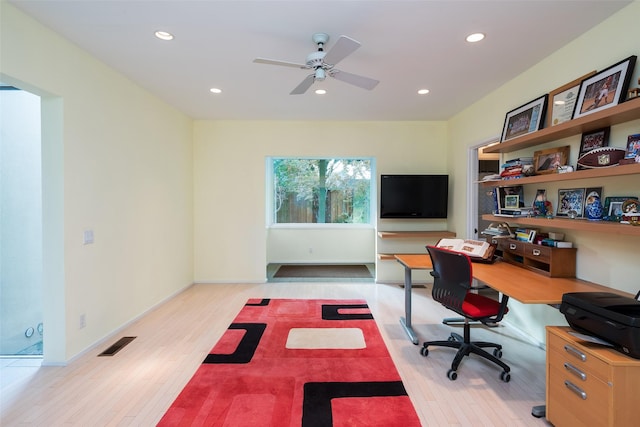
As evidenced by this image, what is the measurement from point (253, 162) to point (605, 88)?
13.4 feet

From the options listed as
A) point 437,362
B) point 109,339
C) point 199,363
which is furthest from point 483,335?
point 109,339

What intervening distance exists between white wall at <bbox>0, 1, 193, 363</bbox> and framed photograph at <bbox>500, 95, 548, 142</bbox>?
4.06 metres

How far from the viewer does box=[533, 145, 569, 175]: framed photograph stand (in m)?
2.33

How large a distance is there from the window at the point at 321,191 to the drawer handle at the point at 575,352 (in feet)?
15.5

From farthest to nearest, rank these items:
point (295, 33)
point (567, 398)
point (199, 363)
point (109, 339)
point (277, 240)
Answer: point (277, 240)
point (109, 339)
point (199, 363)
point (295, 33)
point (567, 398)

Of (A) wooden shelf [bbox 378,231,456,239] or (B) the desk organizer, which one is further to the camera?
(A) wooden shelf [bbox 378,231,456,239]

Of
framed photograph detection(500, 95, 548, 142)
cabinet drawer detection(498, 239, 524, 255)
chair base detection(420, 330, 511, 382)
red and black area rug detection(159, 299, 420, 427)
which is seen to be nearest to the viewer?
red and black area rug detection(159, 299, 420, 427)

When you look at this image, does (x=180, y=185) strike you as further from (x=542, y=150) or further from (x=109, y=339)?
(x=542, y=150)

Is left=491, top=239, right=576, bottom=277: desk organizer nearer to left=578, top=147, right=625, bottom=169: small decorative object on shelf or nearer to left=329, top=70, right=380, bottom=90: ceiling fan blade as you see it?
left=578, top=147, right=625, bottom=169: small decorative object on shelf

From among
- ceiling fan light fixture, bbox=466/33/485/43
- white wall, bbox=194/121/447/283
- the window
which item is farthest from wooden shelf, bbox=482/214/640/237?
the window

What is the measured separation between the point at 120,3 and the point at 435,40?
2.30 metres

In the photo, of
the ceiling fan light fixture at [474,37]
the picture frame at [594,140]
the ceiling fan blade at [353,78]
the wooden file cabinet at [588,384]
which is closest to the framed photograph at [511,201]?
the picture frame at [594,140]

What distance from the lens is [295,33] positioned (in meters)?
2.20

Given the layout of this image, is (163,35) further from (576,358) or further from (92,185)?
(576,358)
